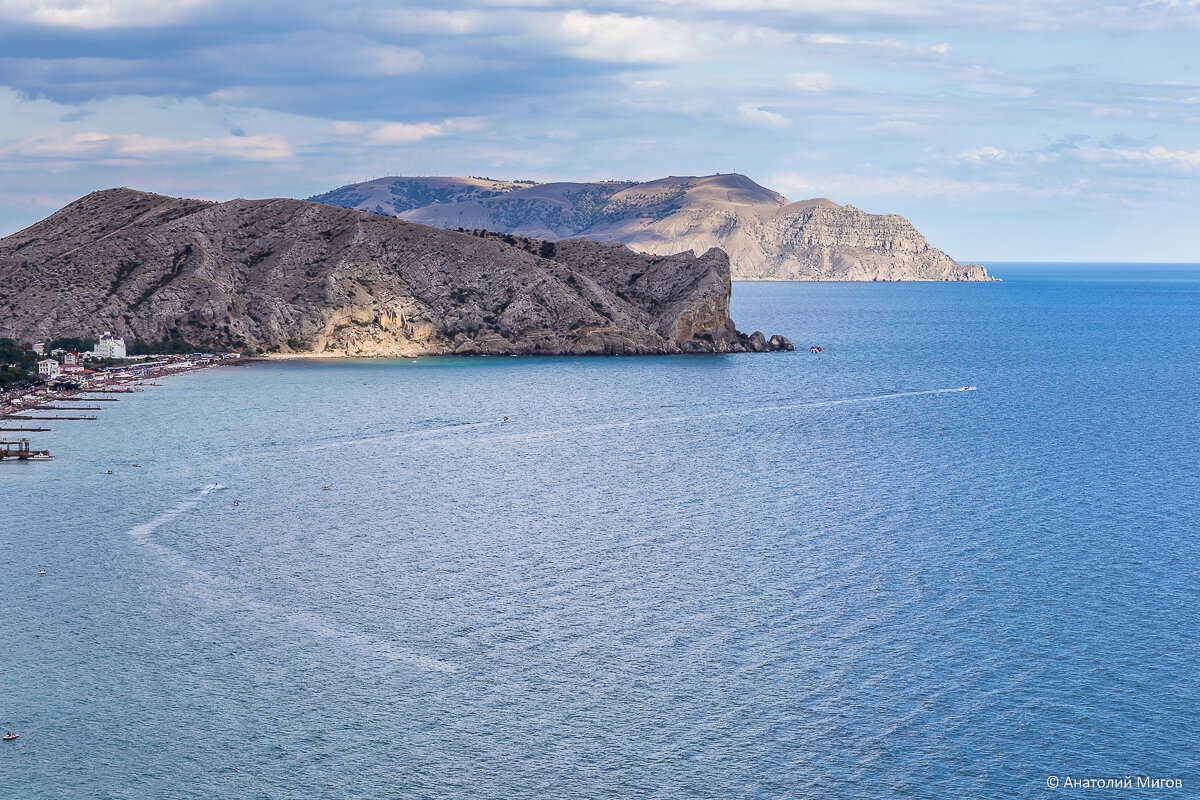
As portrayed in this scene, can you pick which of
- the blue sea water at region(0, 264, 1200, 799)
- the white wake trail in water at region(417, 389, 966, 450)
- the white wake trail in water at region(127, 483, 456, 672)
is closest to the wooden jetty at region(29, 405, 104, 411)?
the blue sea water at region(0, 264, 1200, 799)

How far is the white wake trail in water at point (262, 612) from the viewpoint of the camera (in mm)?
62656

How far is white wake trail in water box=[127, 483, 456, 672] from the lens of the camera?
6266cm

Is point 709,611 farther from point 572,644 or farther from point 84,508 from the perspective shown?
point 84,508

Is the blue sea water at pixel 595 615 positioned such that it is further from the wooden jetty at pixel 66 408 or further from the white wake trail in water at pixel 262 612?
the wooden jetty at pixel 66 408

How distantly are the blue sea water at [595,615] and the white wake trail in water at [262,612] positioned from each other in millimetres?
224

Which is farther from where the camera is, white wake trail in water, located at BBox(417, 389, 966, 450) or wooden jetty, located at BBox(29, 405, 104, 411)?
wooden jetty, located at BBox(29, 405, 104, 411)

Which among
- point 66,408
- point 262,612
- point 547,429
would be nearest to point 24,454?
point 66,408

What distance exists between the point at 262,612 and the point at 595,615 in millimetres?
19793

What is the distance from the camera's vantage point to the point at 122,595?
70.9 meters

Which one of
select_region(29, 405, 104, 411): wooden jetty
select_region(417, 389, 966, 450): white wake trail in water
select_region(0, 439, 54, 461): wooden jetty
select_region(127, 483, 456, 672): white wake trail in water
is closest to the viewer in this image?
select_region(127, 483, 456, 672): white wake trail in water

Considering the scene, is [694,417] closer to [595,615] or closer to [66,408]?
[595,615]

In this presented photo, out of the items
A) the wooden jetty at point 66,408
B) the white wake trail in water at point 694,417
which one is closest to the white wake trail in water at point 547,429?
the white wake trail in water at point 694,417

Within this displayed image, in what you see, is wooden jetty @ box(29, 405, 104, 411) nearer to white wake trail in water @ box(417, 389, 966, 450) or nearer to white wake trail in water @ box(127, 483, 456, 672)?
white wake trail in water @ box(417, 389, 966, 450)

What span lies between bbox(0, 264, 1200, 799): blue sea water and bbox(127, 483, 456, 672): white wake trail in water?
224 mm
